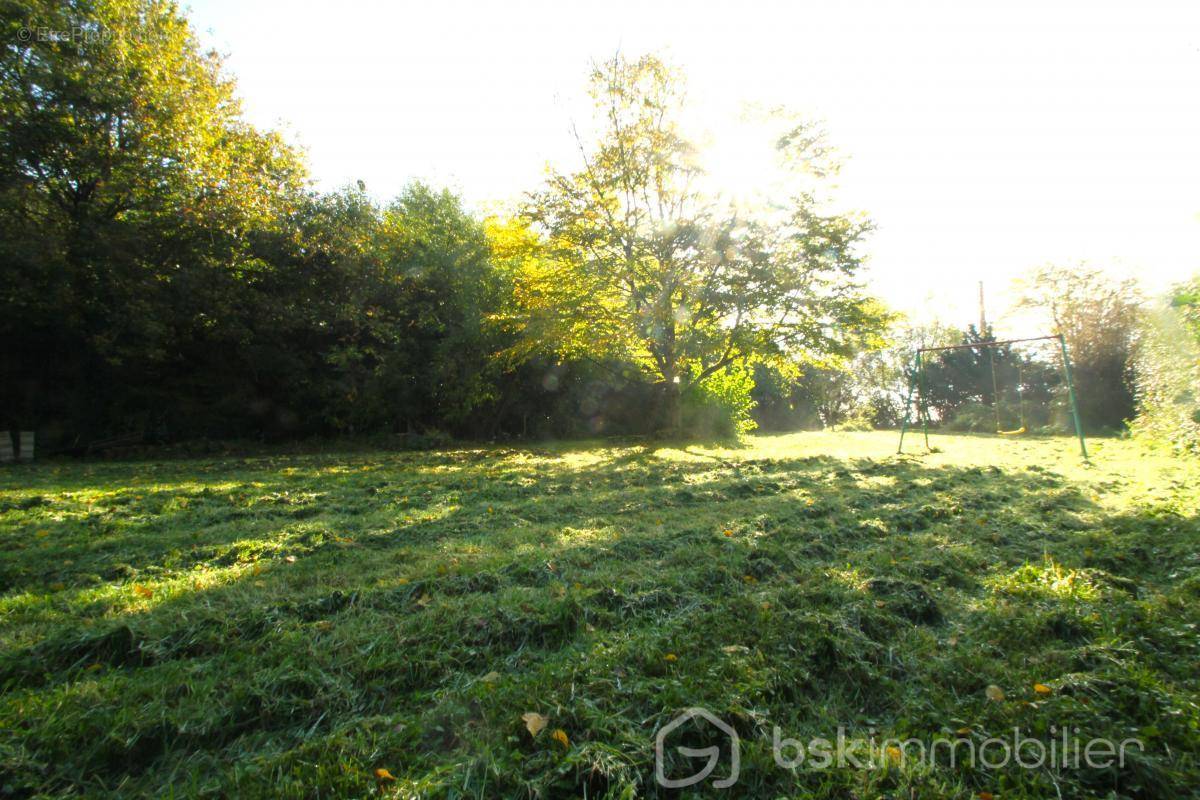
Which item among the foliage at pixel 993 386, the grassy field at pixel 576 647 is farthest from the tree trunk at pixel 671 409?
the grassy field at pixel 576 647

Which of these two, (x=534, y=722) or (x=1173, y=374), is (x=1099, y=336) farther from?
(x=534, y=722)

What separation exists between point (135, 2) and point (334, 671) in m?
16.7

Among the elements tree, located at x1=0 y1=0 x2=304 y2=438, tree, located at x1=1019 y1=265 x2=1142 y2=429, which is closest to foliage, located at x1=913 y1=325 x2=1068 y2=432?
tree, located at x1=1019 y1=265 x2=1142 y2=429

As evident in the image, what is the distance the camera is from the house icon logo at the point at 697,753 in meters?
1.56

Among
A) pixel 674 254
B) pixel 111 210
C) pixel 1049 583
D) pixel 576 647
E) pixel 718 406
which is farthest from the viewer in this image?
pixel 718 406

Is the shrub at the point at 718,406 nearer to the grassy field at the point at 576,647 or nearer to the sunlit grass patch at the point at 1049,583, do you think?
the grassy field at the point at 576,647

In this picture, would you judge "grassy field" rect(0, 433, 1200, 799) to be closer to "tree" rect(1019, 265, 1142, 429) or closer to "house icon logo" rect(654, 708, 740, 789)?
"house icon logo" rect(654, 708, 740, 789)

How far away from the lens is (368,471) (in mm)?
8742

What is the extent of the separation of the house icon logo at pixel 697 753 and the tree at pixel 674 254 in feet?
38.3

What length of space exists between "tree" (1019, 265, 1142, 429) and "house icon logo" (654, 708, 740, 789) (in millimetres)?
20896

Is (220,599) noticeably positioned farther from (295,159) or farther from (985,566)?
(295,159)

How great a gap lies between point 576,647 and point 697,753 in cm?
78

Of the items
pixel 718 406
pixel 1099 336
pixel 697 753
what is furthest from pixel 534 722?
pixel 1099 336

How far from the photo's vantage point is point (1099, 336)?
1722cm
